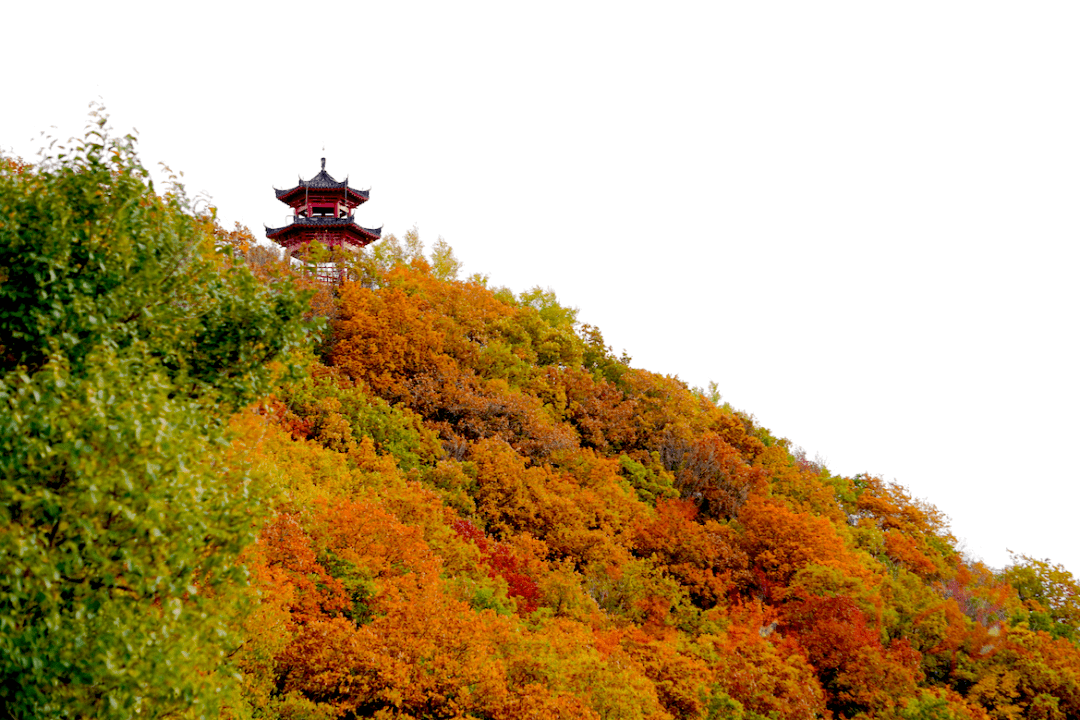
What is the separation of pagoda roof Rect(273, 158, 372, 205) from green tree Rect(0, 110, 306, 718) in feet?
96.1

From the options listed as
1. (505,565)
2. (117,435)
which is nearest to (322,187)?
(505,565)

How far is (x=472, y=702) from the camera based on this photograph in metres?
12.1

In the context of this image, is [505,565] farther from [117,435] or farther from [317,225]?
Result: [317,225]

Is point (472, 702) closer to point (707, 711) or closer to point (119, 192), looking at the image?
point (707, 711)

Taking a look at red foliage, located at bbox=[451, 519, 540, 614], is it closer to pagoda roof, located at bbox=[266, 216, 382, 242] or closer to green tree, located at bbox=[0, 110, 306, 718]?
green tree, located at bbox=[0, 110, 306, 718]

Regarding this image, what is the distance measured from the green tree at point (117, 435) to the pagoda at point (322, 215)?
1148 inches

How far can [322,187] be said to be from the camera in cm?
3750

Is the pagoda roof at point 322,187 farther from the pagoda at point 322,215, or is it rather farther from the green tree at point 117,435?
the green tree at point 117,435

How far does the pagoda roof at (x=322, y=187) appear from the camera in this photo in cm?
3747

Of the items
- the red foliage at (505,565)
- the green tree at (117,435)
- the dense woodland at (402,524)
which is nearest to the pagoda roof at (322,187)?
the dense woodland at (402,524)

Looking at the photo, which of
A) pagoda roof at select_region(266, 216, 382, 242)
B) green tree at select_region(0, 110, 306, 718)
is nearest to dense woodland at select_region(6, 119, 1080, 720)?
green tree at select_region(0, 110, 306, 718)

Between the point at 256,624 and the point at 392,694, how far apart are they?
7.12 ft

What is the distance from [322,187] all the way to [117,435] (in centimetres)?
3320

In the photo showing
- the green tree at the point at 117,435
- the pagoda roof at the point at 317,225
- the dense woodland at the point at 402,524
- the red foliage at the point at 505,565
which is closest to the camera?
the green tree at the point at 117,435
